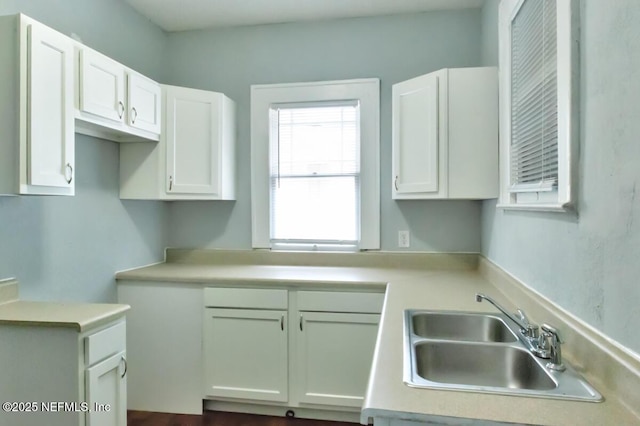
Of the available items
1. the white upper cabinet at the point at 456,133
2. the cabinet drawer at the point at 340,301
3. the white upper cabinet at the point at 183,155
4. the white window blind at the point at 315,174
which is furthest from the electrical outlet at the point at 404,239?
the white upper cabinet at the point at 183,155

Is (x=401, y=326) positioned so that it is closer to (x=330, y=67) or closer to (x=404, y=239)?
(x=404, y=239)

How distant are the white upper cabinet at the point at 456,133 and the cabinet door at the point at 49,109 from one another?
1.85 m

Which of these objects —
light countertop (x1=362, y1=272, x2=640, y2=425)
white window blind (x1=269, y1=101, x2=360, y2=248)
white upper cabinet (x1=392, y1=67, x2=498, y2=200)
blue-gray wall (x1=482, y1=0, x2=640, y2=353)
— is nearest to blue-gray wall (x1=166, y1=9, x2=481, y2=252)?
white window blind (x1=269, y1=101, x2=360, y2=248)

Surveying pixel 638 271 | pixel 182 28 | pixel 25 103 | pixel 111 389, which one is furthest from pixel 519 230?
pixel 182 28

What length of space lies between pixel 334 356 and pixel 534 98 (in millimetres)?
1735

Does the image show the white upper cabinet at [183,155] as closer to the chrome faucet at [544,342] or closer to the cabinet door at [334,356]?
the cabinet door at [334,356]

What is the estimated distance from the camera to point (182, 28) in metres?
3.05

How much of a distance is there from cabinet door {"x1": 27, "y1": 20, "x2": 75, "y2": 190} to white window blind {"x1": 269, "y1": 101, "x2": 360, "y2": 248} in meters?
1.43

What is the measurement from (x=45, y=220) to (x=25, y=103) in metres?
0.71

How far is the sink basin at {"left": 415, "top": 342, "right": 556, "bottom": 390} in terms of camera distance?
4.15ft

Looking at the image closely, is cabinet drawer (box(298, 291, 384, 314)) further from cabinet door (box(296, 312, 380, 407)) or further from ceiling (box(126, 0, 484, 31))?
ceiling (box(126, 0, 484, 31))

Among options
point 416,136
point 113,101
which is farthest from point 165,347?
point 416,136

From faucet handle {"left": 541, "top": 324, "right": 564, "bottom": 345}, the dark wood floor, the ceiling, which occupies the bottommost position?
the dark wood floor

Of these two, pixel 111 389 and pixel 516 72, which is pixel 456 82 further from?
pixel 111 389
